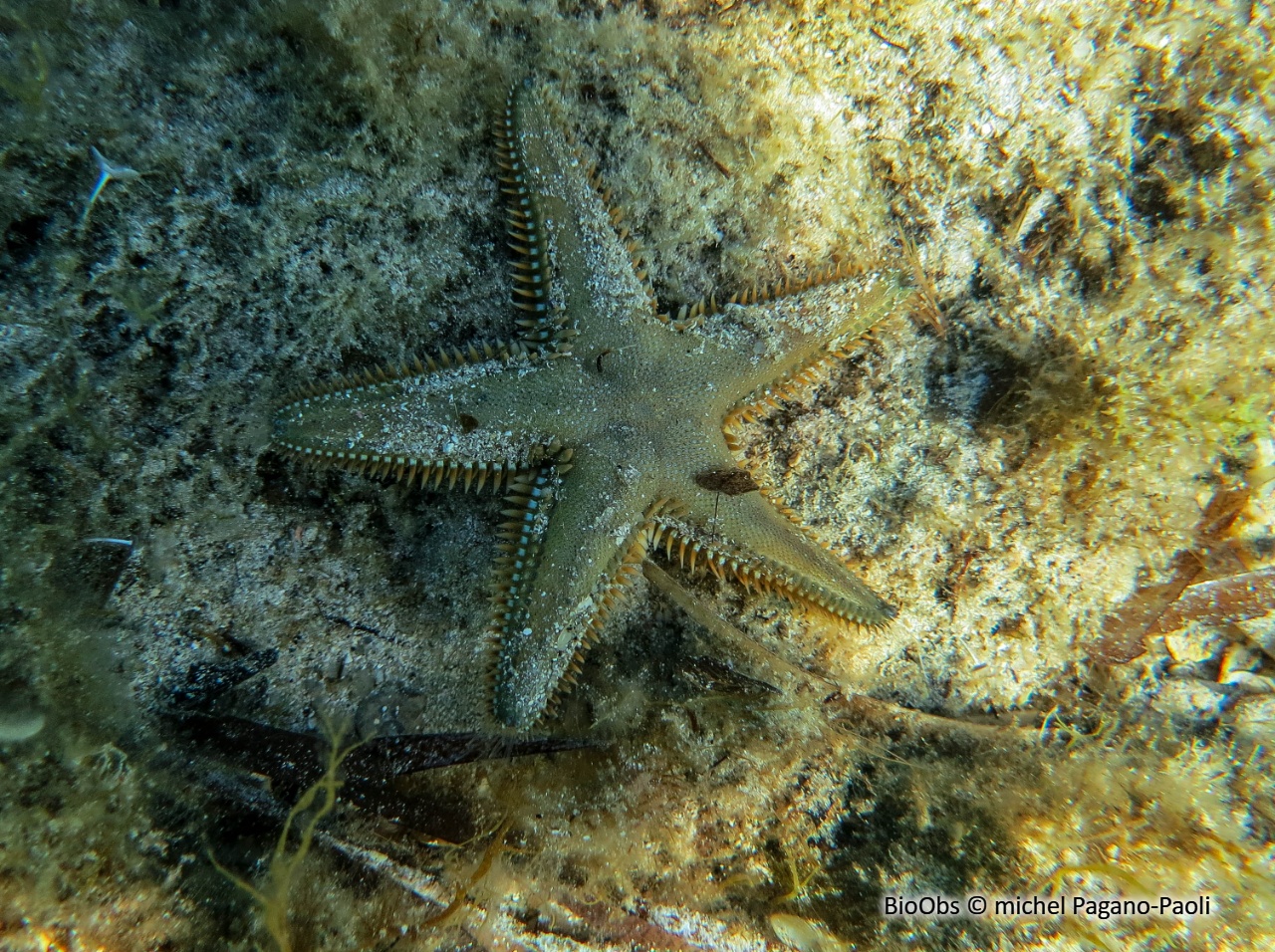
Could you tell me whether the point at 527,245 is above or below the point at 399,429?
above

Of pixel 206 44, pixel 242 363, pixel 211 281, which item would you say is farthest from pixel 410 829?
pixel 206 44

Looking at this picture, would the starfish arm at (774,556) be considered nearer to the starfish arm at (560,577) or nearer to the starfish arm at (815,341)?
the starfish arm at (560,577)

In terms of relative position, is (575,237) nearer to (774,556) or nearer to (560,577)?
(560,577)

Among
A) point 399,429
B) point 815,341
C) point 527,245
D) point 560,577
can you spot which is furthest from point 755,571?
point 527,245

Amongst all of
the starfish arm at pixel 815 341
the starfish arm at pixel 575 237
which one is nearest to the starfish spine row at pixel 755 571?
the starfish arm at pixel 815 341

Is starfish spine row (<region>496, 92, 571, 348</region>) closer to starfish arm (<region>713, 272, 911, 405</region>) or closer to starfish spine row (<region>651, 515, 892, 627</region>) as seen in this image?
starfish arm (<region>713, 272, 911, 405</region>)

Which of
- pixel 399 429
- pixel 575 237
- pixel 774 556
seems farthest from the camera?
pixel 575 237

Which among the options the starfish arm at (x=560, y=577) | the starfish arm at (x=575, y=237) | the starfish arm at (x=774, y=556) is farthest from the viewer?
the starfish arm at (x=575, y=237)
